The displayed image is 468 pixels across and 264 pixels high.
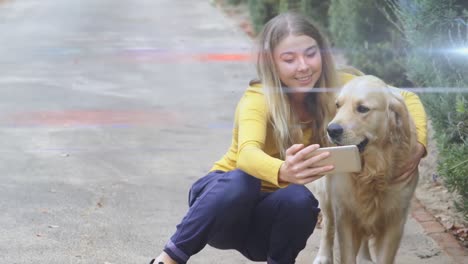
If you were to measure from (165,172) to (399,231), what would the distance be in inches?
123

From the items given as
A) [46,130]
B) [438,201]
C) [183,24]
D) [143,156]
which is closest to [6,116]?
[46,130]

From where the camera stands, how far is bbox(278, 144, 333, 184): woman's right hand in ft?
13.2

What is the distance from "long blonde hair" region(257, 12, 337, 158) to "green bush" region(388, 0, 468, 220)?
0.78 metres

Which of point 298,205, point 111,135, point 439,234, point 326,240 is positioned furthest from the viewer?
point 111,135

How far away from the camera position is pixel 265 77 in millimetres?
4664

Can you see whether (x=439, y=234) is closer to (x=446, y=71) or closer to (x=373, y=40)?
(x=446, y=71)

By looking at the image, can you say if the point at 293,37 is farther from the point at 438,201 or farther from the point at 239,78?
the point at 239,78

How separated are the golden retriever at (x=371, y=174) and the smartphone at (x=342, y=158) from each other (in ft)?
0.63

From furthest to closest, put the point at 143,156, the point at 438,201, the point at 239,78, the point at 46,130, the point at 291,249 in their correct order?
the point at 239,78 → the point at 46,130 → the point at 143,156 → the point at 438,201 → the point at 291,249

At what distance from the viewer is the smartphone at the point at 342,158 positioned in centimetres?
404

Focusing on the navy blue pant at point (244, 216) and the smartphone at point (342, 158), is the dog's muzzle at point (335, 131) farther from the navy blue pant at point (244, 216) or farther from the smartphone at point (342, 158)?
the navy blue pant at point (244, 216)

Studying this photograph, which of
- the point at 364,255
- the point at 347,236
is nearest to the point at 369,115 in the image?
the point at 347,236

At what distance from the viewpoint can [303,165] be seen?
4.04 metres

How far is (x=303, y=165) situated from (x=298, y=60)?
0.76 m
